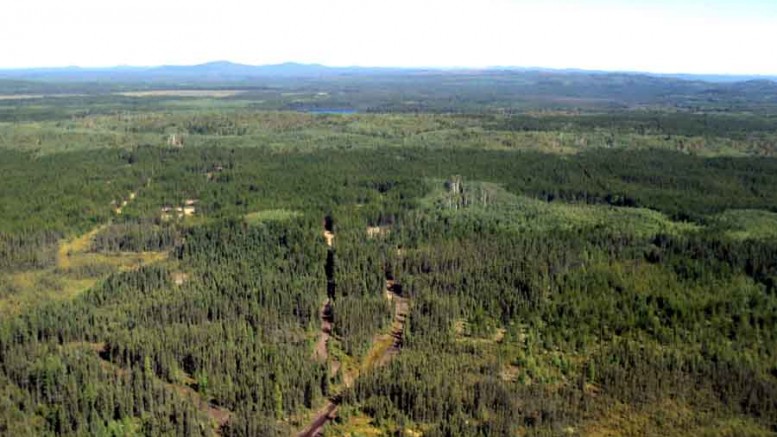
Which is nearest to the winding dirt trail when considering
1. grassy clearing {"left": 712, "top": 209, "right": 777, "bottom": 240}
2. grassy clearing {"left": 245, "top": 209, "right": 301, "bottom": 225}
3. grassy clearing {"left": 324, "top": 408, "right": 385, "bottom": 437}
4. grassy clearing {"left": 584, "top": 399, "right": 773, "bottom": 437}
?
grassy clearing {"left": 324, "top": 408, "right": 385, "bottom": 437}

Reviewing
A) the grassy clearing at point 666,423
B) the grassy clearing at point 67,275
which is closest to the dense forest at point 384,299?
the grassy clearing at point 666,423

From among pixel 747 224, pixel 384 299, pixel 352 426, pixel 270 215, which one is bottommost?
pixel 352 426

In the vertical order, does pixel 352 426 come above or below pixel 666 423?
below

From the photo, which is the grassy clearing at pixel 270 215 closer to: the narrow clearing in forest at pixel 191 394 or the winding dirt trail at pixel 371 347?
the winding dirt trail at pixel 371 347

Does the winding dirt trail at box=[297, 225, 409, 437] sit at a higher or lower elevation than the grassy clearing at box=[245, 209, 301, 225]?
lower

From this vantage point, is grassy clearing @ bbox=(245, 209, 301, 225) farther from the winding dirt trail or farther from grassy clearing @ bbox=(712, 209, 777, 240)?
grassy clearing @ bbox=(712, 209, 777, 240)

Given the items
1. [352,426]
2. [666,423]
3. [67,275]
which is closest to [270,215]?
[67,275]

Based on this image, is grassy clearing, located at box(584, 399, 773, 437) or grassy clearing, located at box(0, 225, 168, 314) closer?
grassy clearing, located at box(584, 399, 773, 437)

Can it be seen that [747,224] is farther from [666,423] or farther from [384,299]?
[666,423]

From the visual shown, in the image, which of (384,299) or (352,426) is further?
(384,299)
